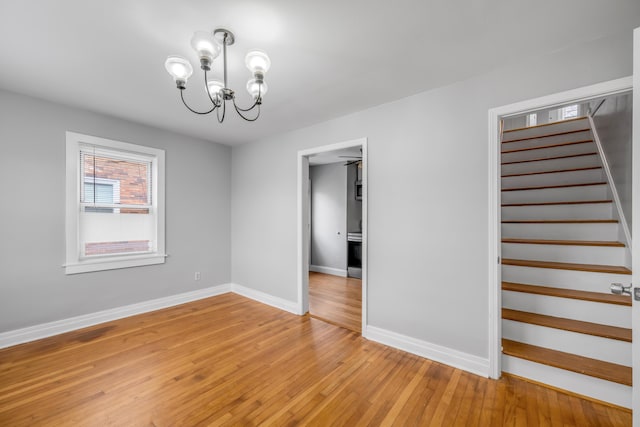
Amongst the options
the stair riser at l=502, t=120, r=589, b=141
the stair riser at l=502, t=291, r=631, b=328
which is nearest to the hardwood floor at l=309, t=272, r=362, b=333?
the stair riser at l=502, t=291, r=631, b=328

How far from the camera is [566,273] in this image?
2.40m

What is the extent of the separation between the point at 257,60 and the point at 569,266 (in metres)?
3.05

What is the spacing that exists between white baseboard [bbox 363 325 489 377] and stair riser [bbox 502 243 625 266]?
1.20 meters

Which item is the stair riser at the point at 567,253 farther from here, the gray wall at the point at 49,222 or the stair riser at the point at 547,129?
the gray wall at the point at 49,222

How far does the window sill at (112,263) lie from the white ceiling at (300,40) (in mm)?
1845

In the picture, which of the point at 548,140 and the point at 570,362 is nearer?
the point at 570,362

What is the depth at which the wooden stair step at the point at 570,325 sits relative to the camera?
196cm

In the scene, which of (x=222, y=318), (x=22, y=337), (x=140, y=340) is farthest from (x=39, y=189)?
(x=222, y=318)

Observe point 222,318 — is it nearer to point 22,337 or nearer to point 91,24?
point 22,337

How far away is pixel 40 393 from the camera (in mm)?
2020

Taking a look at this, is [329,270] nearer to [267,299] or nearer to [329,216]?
[329,216]

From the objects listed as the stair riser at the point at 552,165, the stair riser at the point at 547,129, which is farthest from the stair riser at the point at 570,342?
the stair riser at the point at 547,129

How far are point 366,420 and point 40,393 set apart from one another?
7.89 ft

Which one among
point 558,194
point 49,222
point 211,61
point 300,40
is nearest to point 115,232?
point 49,222
